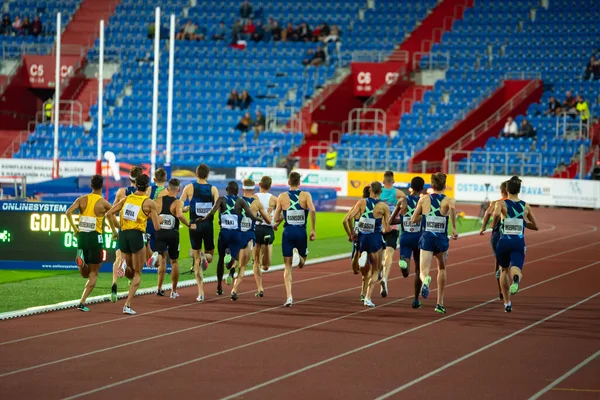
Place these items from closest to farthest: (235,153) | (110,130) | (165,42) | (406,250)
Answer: (406,250), (235,153), (110,130), (165,42)

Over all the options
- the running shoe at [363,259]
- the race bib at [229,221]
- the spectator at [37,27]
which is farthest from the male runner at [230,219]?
the spectator at [37,27]

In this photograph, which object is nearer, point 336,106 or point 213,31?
point 336,106

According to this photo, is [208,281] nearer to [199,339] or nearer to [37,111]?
[199,339]

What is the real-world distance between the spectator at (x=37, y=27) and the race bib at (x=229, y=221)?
44747 mm

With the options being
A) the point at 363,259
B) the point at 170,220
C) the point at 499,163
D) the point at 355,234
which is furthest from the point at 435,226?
the point at 499,163

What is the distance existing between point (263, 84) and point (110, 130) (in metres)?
7.71

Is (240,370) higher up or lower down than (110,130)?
lower down

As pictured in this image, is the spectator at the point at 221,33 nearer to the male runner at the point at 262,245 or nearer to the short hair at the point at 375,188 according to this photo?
the male runner at the point at 262,245

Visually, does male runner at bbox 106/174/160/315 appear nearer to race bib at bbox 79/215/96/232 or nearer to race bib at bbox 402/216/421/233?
race bib at bbox 79/215/96/232

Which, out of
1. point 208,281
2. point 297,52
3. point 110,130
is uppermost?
point 297,52

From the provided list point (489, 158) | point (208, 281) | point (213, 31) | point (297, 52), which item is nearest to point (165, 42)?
point (213, 31)

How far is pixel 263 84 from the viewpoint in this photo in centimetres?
5388

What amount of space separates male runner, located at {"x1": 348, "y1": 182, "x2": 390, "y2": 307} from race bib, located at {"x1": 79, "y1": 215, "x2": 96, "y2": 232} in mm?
3791

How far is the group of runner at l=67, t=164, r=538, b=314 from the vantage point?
15.7m
